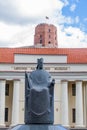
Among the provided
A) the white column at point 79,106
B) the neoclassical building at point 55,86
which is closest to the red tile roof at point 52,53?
the neoclassical building at point 55,86

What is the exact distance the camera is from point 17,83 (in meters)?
60.3

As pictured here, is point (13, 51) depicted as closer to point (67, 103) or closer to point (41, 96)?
point (67, 103)

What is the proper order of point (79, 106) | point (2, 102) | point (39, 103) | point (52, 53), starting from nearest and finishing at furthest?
point (39, 103)
point (2, 102)
point (79, 106)
point (52, 53)

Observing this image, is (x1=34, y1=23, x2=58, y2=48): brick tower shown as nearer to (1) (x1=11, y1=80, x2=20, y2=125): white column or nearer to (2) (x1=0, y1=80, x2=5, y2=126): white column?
(1) (x1=11, y1=80, x2=20, y2=125): white column

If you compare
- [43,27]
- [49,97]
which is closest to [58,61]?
[49,97]

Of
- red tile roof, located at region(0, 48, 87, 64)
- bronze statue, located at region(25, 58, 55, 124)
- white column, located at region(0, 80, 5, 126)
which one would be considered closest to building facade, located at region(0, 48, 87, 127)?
white column, located at region(0, 80, 5, 126)

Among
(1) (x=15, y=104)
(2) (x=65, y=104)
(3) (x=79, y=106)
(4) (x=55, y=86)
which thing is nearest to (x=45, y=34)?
(4) (x=55, y=86)

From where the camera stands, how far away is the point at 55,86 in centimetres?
6084

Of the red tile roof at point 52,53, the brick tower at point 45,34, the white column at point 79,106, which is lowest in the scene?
A: the white column at point 79,106

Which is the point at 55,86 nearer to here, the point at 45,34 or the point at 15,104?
the point at 15,104

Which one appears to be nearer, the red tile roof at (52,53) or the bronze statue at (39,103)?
the bronze statue at (39,103)

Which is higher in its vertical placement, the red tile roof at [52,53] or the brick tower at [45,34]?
the brick tower at [45,34]

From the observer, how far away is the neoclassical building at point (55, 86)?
59812mm

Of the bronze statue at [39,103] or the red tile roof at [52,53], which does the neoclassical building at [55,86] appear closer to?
the red tile roof at [52,53]
